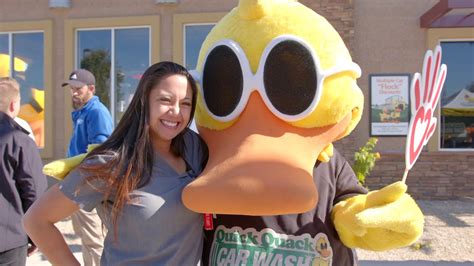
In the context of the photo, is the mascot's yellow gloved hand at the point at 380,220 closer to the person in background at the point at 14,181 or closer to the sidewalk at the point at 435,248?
the person in background at the point at 14,181

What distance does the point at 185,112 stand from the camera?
1.71 meters

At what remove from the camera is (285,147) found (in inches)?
61.1

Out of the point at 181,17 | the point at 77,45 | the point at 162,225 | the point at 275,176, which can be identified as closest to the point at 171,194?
the point at 162,225

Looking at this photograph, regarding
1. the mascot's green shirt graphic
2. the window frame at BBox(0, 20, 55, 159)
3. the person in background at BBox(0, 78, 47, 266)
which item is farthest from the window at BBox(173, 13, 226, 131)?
the mascot's green shirt graphic

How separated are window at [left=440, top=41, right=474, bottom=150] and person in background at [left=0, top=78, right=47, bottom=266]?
7.20 meters

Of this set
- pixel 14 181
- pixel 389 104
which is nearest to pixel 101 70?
pixel 389 104

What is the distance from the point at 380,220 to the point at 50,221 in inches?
45.8

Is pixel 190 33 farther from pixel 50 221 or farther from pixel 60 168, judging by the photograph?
pixel 50 221

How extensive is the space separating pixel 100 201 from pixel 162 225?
0.82 feet

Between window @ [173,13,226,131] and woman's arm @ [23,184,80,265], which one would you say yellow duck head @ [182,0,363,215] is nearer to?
woman's arm @ [23,184,80,265]

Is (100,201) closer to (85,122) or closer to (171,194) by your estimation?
(171,194)

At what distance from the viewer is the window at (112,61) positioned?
8977mm

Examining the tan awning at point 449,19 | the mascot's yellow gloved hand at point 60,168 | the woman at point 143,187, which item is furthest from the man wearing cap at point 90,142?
the tan awning at point 449,19

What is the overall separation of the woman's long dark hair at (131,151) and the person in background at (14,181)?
1443mm
